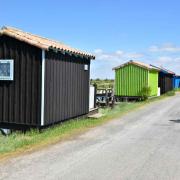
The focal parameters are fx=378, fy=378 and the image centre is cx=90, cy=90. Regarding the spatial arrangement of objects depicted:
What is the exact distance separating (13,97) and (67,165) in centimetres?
564

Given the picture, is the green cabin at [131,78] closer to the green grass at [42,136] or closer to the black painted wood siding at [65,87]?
the black painted wood siding at [65,87]

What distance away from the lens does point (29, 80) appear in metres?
12.7

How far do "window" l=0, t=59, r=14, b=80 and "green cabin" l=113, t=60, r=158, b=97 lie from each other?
64.9 ft

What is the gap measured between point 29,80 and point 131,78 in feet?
66.3

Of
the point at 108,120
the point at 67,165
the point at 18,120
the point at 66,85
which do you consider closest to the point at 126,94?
the point at 108,120

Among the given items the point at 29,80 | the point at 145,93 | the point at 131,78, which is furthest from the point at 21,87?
the point at 131,78

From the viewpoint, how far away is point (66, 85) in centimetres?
1456

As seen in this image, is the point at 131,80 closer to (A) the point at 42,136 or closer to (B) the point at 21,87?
(B) the point at 21,87

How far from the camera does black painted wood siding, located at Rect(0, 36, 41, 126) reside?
12625mm

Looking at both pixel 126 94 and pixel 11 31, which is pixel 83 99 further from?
pixel 126 94

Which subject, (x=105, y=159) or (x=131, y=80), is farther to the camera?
(x=131, y=80)

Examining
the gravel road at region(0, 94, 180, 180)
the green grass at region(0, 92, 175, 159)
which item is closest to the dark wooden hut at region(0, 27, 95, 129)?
the green grass at region(0, 92, 175, 159)

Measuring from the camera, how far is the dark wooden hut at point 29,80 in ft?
41.3

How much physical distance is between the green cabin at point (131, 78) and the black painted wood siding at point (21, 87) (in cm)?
1978
